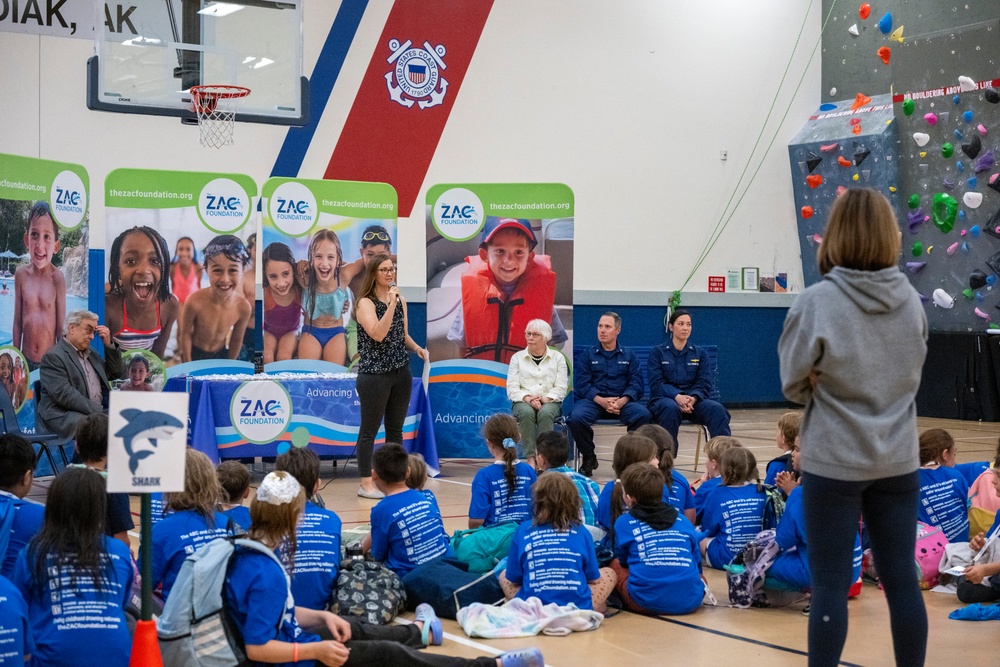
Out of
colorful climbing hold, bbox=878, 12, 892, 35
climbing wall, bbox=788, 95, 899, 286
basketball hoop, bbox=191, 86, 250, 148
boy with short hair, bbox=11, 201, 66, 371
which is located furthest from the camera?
colorful climbing hold, bbox=878, 12, 892, 35

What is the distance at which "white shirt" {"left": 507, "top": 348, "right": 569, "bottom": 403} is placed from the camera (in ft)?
24.2

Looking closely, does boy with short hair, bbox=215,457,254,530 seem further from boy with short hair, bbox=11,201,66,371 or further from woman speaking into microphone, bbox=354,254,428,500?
boy with short hair, bbox=11,201,66,371

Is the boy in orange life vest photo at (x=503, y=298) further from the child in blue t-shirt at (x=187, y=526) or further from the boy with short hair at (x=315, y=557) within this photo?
the child in blue t-shirt at (x=187, y=526)

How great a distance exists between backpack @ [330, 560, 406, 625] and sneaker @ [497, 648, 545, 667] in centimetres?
63

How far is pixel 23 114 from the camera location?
358 inches

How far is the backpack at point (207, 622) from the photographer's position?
9.23ft

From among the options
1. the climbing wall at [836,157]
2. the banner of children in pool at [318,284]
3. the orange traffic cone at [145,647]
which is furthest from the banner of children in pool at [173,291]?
the climbing wall at [836,157]

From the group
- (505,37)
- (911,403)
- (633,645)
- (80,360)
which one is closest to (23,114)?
(80,360)

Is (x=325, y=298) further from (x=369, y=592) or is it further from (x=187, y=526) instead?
(x=187, y=526)

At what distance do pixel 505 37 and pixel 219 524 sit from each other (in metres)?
8.71

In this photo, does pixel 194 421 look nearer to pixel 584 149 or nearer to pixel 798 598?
pixel 798 598

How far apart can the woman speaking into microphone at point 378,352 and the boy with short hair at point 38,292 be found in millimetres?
2049

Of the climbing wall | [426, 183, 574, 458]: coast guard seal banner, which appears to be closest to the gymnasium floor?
[426, 183, 574, 458]: coast guard seal banner

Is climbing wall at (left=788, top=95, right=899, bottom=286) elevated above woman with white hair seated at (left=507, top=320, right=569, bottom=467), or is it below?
above
